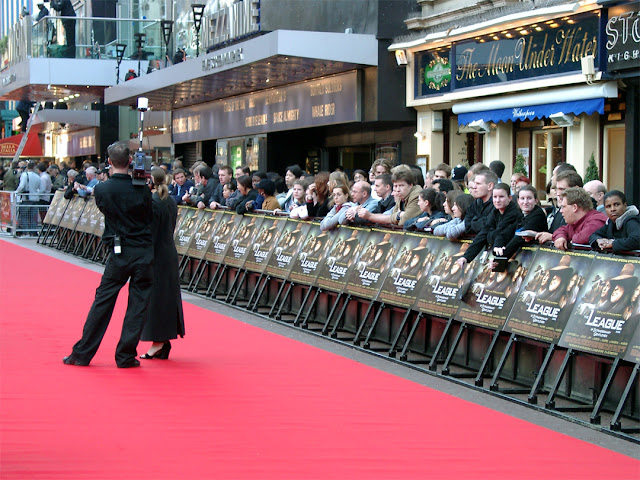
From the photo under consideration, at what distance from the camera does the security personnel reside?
360 inches

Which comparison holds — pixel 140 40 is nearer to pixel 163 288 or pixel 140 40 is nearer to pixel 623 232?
pixel 163 288

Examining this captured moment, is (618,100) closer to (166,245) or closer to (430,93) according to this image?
(430,93)

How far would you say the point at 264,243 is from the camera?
563 inches

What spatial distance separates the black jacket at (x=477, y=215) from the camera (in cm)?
991

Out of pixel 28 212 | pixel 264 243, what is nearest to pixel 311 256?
pixel 264 243

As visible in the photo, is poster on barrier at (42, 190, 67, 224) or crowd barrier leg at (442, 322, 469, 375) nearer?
crowd barrier leg at (442, 322, 469, 375)

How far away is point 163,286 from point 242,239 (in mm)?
5359

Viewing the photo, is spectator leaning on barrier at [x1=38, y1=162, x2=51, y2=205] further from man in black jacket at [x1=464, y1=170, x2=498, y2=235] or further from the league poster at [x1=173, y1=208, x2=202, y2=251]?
man in black jacket at [x1=464, y1=170, x2=498, y2=235]

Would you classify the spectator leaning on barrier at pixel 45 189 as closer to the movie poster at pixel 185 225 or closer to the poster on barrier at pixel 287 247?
the movie poster at pixel 185 225

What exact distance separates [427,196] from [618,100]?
6.24 m

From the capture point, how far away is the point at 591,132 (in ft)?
54.0

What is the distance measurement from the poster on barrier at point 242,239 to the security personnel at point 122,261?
5435 millimetres

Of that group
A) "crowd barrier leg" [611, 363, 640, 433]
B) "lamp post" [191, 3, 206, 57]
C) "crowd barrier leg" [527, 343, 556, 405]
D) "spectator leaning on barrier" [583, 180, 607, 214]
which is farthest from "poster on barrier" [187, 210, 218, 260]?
"lamp post" [191, 3, 206, 57]

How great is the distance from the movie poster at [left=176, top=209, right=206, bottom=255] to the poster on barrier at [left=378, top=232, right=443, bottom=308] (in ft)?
20.5
